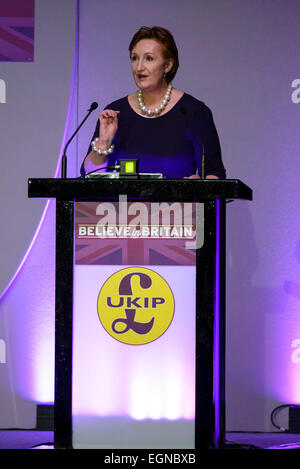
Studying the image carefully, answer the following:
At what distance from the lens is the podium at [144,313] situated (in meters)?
2.27

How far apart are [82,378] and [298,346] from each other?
60.8 inches

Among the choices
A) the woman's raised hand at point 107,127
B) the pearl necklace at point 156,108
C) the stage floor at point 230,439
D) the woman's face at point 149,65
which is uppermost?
the woman's face at point 149,65

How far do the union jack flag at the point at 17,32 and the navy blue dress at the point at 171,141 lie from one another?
613 mm

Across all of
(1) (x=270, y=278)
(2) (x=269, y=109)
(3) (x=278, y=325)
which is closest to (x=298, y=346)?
(3) (x=278, y=325)

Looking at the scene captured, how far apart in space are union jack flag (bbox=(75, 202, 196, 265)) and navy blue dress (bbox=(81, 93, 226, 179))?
3.23 ft

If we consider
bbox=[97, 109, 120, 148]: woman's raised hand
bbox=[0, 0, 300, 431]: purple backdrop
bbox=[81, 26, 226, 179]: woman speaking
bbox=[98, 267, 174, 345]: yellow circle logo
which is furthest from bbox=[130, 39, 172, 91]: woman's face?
bbox=[98, 267, 174, 345]: yellow circle logo

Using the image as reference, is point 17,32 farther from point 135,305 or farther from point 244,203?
point 135,305

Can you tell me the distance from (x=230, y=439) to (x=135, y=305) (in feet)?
4.51

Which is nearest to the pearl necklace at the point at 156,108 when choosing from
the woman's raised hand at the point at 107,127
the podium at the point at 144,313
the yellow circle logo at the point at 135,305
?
the woman's raised hand at the point at 107,127

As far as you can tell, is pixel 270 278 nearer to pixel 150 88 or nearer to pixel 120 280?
pixel 150 88

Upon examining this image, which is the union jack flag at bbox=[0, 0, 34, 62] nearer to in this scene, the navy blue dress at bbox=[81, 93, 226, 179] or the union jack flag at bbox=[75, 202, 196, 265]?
the navy blue dress at bbox=[81, 93, 226, 179]

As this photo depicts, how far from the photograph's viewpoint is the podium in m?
2.27

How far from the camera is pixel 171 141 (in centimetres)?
330

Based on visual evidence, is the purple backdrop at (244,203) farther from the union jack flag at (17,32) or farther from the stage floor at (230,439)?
the union jack flag at (17,32)
